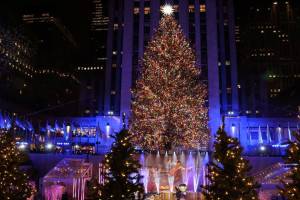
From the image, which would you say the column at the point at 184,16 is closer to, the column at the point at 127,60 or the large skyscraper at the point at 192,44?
A: the large skyscraper at the point at 192,44

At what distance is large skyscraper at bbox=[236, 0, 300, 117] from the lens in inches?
3120

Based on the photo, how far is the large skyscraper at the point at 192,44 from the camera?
47.7 metres

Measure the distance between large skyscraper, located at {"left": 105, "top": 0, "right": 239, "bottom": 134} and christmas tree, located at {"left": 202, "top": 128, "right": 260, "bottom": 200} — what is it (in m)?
33.3

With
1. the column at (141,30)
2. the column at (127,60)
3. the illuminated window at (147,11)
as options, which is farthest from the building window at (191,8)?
the column at (127,60)

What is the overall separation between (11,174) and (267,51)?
82.3 m

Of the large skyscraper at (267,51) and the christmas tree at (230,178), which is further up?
the large skyscraper at (267,51)

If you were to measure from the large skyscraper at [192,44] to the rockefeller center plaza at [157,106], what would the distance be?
156 mm

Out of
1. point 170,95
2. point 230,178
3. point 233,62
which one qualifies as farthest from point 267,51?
point 230,178

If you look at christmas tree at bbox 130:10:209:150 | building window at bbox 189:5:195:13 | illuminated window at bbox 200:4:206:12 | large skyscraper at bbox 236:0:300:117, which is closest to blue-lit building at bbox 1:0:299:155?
illuminated window at bbox 200:4:206:12

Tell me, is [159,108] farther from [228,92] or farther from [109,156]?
[228,92]

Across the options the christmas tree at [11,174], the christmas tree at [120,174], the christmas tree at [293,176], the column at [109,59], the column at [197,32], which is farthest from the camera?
the column at [109,59]

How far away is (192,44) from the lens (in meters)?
48.5

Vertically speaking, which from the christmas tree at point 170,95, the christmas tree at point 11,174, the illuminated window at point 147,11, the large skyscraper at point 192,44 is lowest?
the christmas tree at point 11,174

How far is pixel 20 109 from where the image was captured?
59.0 meters
